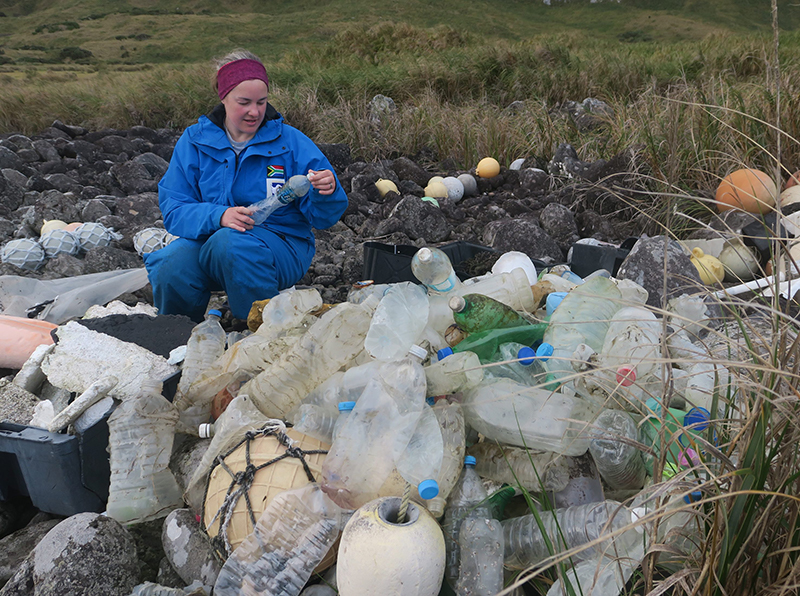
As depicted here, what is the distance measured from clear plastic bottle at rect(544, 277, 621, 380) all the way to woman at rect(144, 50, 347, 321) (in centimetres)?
156

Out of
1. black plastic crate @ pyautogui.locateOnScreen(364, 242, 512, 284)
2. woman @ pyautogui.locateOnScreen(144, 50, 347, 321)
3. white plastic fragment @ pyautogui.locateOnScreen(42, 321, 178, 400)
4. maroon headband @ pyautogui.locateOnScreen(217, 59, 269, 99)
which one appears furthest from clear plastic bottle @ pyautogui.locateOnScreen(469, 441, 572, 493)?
maroon headband @ pyautogui.locateOnScreen(217, 59, 269, 99)

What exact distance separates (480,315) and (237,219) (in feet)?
5.09

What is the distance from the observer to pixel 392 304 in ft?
7.70

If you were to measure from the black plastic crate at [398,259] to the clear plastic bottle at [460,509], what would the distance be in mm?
1818

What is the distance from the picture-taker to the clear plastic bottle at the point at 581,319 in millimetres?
2336

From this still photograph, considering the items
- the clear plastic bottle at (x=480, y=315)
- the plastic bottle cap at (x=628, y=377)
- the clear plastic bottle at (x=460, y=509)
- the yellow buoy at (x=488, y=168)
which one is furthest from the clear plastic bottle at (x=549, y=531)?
the yellow buoy at (x=488, y=168)

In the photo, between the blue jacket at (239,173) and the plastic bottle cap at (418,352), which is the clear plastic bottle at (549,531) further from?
the blue jacket at (239,173)

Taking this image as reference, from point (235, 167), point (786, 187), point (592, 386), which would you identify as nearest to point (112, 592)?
point (592, 386)

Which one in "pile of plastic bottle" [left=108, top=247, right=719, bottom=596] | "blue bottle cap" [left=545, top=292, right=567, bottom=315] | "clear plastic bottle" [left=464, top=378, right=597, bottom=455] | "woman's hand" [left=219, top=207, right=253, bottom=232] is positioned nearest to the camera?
"pile of plastic bottle" [left=108, top=247, right=719, bottom=596]

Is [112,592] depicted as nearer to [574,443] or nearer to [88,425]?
[88,425]

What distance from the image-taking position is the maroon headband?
3.18 m

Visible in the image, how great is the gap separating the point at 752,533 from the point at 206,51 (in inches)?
2075

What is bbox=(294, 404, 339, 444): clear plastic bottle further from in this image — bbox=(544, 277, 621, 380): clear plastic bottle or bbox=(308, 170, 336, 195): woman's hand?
bbox=(308, 170, 336, 195): woman's hand

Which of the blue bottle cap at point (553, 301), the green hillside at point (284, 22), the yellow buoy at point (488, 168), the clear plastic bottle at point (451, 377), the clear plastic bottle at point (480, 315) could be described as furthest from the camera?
the green hillside at point (284, 22)
